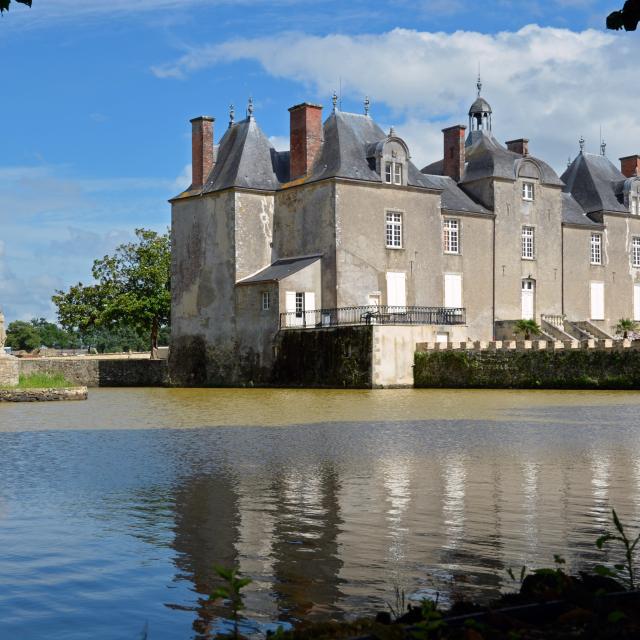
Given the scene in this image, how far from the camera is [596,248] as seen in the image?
48812 mm

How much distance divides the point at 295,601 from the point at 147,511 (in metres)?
3.51

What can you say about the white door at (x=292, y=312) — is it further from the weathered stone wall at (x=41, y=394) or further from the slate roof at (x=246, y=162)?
the weathered stone wall at (x=41, y=394)

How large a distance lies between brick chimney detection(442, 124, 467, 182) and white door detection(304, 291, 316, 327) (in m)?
10.9

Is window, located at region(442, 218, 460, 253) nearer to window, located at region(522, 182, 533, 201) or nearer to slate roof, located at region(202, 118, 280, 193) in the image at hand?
window, located at region(522, 182, 533, 201)

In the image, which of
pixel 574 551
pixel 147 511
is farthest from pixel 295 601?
pixel 147 511

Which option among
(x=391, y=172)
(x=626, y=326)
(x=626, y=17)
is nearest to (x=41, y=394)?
(x=391, y=172)

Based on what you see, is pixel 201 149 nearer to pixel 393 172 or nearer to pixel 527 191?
pixel 393 172

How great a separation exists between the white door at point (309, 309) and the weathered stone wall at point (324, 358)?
992 millimetres

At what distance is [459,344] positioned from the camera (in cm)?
3534

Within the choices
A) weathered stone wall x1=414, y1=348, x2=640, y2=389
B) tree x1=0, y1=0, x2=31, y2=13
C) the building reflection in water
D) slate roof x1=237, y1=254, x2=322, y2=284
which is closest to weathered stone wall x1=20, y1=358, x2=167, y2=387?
slate roof x1=237, y1=254, x2=322, y2=284

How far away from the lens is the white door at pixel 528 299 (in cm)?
4541

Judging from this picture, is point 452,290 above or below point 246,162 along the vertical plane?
below

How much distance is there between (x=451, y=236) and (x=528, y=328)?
5.06 m

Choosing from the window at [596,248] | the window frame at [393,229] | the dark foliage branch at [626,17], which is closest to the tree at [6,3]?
the dark foliage branch at [626,17]
